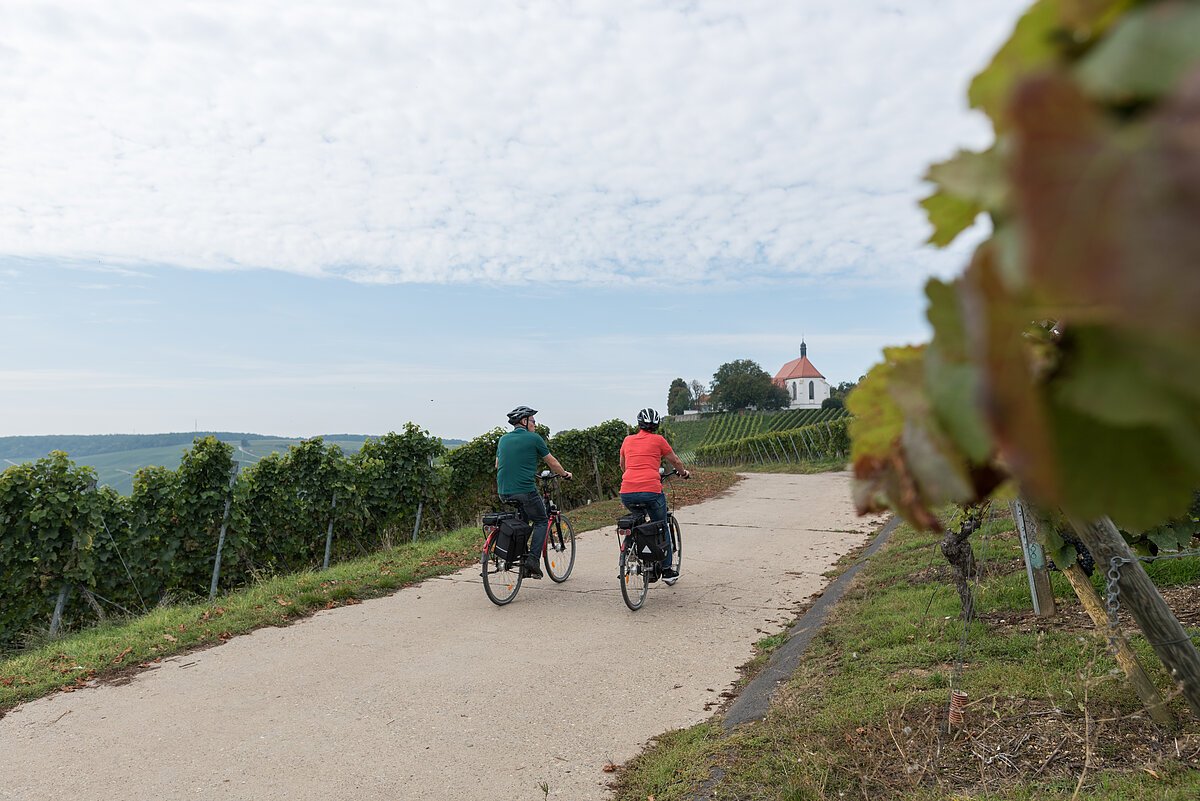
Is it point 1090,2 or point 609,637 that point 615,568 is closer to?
point 609,637

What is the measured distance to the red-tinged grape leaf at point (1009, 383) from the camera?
0.28 meters

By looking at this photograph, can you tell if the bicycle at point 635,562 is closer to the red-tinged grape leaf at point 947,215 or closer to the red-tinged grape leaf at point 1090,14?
the red-tinged grape leaf at point 947,215

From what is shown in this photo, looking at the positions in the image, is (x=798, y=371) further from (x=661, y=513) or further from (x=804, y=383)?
(x=661, y=513)

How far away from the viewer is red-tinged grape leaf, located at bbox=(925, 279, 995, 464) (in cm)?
32

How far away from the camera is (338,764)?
439cm

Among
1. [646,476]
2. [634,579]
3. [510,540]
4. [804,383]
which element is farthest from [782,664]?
[804,383]

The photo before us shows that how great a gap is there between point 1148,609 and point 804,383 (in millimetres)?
123146

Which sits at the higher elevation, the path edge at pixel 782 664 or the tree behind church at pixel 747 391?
the tree behind church at pixel 747 391

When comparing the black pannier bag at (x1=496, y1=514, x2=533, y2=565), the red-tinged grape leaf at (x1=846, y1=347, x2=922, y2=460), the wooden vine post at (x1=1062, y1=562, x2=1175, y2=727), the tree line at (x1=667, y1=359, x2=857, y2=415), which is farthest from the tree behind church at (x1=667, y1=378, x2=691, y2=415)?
the red-tinged grape leaf at (x1=846, y1=347, x2=922, y2=460)

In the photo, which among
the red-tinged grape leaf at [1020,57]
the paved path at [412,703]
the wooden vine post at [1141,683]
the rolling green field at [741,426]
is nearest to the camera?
the red-tinged grape leaf at [1020,57]

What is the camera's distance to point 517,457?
26.8 ft

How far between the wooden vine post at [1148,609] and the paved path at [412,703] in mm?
2624

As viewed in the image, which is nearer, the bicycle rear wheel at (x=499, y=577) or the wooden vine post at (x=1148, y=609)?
the wooden vine post at (x=1148, y=609)

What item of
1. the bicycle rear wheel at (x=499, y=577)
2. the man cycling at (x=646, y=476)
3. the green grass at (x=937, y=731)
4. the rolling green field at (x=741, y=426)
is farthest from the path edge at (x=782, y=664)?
the rolling green field at (x=741, y=426)
